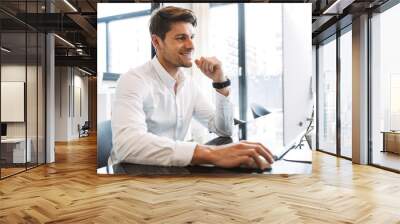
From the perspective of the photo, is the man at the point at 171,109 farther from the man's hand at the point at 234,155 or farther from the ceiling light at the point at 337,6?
the ceiling light at the point at 337,6

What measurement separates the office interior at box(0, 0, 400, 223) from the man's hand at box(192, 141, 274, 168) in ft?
0.99

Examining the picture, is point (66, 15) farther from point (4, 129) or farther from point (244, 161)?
point (244, 161)

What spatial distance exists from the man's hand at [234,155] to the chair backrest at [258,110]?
1.53 feet

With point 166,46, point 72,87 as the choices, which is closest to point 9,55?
point 166,46

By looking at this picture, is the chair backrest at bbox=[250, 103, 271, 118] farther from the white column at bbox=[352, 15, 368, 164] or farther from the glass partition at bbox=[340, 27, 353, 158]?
the glass partition at bbox=[340, 27, 353, 158]

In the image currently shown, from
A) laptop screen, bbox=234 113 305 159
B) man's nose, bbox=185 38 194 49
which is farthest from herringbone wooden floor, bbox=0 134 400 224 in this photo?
man's nose, bbox=185 38 194 49

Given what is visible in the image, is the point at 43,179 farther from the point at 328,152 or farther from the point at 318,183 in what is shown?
the point at 328,152

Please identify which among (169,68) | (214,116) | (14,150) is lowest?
(14,150)

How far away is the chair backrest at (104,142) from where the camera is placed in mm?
6230

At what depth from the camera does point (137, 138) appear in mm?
5953

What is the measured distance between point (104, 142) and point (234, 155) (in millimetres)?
2057

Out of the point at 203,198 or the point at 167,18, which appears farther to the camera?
the point at 167,18

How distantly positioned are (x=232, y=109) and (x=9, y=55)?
3885mm

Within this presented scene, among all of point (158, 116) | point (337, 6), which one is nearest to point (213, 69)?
point (158, 116)
